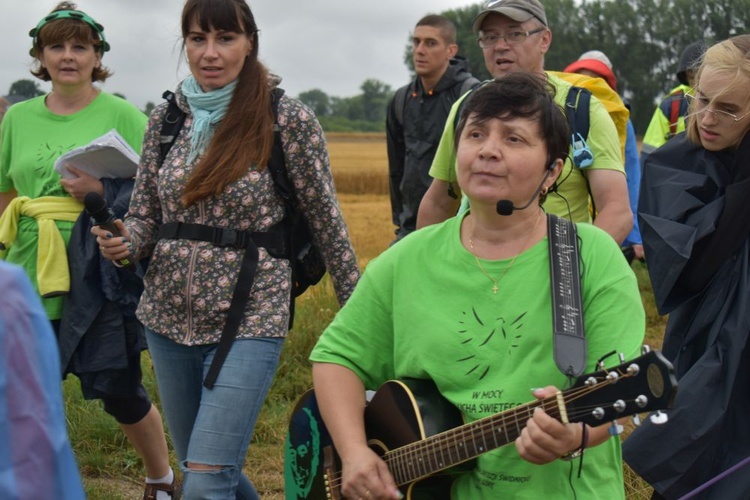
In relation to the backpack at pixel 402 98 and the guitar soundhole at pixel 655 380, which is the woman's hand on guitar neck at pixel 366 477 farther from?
the backpack at pixel 402 98

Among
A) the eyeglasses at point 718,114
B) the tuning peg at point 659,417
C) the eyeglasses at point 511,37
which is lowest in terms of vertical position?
the tuning peg at point 659,417

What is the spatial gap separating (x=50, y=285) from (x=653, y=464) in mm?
2772

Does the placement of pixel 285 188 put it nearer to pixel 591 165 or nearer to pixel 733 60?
pixel 591 165

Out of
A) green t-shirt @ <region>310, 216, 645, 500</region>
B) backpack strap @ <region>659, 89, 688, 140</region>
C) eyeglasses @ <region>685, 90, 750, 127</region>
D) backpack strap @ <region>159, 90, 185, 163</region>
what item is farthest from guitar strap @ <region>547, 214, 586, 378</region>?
backpack strap @ <region>659, 89, 688, 140</region>

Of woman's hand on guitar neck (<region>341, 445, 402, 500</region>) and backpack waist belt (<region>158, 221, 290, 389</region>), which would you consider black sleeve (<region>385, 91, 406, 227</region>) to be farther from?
woman's hand on guitar neck (<region>341, 445, 402, 500</region>)

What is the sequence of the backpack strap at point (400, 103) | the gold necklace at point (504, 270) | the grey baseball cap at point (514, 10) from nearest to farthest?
1. the gold necklace at point (504, 270)
2. the grey baseball cap at point (514, 10)
3. the backpack strap at point (400, 103)

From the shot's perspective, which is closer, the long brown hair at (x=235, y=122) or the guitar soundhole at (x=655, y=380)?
the guitar soundhole at (x=655, y=380)

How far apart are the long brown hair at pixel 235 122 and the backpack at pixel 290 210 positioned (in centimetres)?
5

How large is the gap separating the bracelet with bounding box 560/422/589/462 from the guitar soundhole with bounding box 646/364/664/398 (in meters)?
0.23

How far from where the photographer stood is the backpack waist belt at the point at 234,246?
3838 mm

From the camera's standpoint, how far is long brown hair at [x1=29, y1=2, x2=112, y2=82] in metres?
5.16

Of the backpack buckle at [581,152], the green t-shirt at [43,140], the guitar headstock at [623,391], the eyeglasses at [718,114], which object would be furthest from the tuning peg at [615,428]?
the green t-shirt at [43,140]

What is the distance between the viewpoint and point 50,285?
16.1 ft

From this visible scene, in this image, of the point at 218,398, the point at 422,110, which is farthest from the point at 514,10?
the point at 422,110
